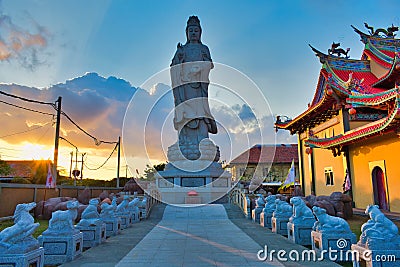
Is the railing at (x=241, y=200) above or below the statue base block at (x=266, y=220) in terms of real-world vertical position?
above

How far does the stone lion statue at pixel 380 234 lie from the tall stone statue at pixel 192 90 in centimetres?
1417

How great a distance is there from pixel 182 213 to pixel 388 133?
8767mm

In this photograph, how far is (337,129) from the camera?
1645 centimetres

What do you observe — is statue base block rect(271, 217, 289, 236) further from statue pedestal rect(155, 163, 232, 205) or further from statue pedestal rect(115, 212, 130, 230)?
statue pedestal rect(155, 163, 232, 205)

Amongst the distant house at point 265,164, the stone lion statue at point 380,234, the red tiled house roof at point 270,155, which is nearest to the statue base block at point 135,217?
the stone lion statue at point 380,234

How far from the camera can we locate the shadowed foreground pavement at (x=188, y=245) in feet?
18.5

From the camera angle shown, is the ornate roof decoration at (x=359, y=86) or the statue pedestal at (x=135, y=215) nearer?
the statue pedestal at (x=135, y=215)

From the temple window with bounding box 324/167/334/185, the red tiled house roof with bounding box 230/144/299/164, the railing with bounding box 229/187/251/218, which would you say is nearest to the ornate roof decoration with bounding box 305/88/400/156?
the temple window with bounding box 324/167/334/185

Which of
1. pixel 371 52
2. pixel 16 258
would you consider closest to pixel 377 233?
Result: pixel 16 258

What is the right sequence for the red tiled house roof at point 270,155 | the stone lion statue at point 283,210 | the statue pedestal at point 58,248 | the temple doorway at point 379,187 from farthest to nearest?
the red tiled house roof at point 270,155 → the temple doorway at point 379,187 → the stone lion statue at point 283,210 → the statue pedestal at point 58,248

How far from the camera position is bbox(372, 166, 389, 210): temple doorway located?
43.1 ft

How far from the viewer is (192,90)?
19609 millimetres

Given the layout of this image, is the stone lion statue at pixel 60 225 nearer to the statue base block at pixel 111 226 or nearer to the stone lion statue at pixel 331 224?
the statue base block at pixel 111 226

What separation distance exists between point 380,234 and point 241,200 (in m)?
9.36
